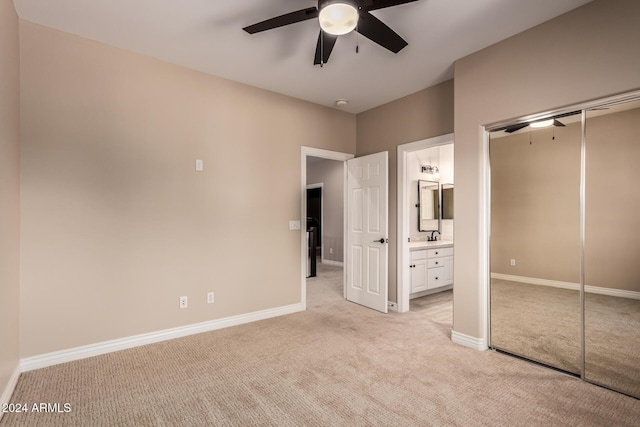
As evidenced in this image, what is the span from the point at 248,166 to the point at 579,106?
3.13 metres

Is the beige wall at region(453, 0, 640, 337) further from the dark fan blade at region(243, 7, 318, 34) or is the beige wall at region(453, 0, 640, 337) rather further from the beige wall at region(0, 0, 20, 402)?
the beige wall at region(0, 0, 20, 402)

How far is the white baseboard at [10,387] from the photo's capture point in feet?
6.63

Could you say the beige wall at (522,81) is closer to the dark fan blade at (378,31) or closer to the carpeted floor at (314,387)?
the carpeted floor at (314,387)

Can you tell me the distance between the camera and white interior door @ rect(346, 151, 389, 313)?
409 centimetres

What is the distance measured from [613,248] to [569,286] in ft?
1.38

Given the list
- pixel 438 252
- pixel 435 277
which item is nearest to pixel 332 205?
pixel 438 252

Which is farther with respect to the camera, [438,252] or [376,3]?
[438,252]

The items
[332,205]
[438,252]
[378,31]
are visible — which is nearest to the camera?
[378,31]

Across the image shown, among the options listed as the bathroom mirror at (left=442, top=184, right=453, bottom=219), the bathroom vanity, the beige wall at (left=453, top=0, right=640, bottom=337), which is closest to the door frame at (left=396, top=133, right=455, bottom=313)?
the bathroom vanity

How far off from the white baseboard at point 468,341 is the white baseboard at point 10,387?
3.50 m

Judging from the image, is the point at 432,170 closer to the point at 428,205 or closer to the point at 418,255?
the point at 428,205

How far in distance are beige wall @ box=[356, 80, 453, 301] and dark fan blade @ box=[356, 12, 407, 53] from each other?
4.92 feet

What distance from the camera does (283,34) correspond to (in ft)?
8.82

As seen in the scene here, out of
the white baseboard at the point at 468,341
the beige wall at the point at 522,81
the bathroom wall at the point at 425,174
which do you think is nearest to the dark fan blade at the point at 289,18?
the beige wall at the point at 522,81
